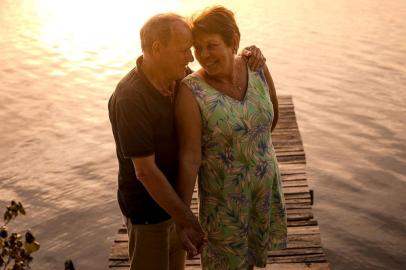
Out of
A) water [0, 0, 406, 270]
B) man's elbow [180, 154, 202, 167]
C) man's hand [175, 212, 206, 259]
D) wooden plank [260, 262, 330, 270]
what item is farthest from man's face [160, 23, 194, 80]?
water [0, 0, 406, 270]

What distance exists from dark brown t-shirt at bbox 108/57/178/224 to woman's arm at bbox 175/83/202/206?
51 millimetres

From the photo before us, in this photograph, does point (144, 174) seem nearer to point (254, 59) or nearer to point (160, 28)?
point (160, 28)

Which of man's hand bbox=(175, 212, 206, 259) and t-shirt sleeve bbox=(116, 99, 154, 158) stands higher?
t-shirt sleeve bbox=(116, 99, 154, 158)

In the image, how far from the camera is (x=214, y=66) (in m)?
3.80

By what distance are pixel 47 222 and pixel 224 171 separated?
23.3 ft

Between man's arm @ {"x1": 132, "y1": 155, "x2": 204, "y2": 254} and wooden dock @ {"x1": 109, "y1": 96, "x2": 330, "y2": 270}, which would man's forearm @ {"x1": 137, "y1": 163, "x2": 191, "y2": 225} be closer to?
man's arm @ {"x1": 132, "y1": 155, "x2": 204, "y2": 254}

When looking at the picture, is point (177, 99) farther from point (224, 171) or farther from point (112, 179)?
point (112, 179)

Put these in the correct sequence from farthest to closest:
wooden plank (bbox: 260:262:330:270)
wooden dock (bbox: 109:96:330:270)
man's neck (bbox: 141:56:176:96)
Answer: wooden dock (bbox: 109:96:330:270) < wooden plank (bbox: 260:262:330:270) < man's neck (bbox: 141:56:176:96)

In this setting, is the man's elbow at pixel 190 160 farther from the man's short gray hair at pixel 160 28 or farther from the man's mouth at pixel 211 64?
the man's short gray hair at pixel 160 28

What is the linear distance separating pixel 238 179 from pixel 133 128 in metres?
0.86

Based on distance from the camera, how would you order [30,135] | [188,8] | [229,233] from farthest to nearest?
[188,8]
[30,135]
[229,233]

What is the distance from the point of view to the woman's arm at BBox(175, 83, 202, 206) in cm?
371

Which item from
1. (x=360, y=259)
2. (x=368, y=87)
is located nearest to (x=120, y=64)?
(x=368, y=87)

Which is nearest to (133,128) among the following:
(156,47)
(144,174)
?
(144,174)
